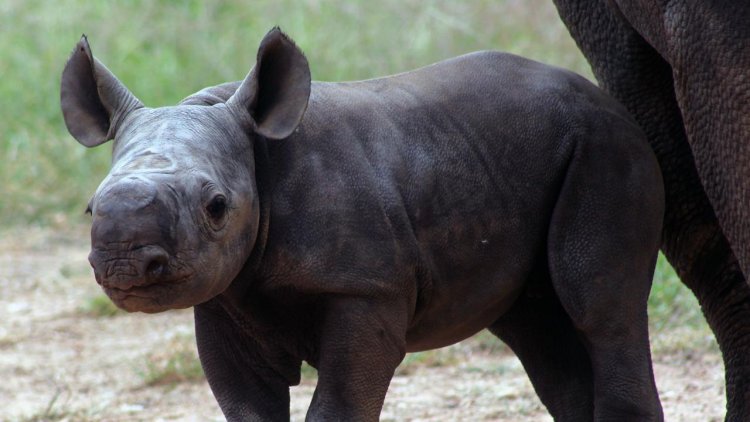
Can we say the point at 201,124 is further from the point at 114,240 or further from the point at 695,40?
the point at 695,40

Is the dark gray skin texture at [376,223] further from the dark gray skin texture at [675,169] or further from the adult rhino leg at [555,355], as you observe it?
the dark gray skin texture at [675,169]

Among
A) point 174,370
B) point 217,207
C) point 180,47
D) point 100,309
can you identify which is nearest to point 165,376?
point 174,370

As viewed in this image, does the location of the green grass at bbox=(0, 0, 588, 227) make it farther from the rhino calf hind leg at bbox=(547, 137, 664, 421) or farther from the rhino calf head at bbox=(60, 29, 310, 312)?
the rhino calf head at bbox=(60, 29, 310, 312)

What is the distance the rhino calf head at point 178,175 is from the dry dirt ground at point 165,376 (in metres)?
2.23

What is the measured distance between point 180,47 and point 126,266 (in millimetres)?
7765

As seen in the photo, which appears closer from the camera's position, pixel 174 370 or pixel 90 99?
pixel 90 99

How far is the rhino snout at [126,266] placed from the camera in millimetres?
3326

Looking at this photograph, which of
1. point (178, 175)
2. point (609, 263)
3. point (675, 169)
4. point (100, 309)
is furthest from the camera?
point (100, 309)

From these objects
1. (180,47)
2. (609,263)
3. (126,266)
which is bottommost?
(126,266)

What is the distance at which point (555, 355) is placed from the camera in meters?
4.62

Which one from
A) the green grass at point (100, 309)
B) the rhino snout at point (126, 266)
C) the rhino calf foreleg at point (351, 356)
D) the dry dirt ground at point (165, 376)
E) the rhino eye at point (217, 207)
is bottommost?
the rhino calf foreleg at point (351, 356)

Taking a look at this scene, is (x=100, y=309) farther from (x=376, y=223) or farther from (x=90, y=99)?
(x=376, y=223)

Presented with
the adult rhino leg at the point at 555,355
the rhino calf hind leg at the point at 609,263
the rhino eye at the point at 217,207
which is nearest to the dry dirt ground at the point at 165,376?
the adult rhino leg at the point at 555,355

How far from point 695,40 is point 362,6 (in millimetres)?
7225
